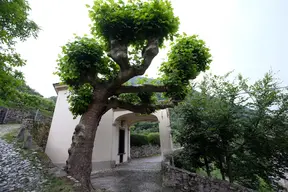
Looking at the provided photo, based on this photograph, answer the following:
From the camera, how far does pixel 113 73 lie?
549cm

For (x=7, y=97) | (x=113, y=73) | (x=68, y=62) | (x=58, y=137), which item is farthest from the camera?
(x=58, y=137)

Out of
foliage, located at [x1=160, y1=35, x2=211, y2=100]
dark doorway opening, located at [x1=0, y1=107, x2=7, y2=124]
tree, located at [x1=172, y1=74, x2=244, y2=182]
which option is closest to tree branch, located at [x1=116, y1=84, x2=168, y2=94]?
foliage, located at [x1=160, y1=35, x2=211, y2=100]

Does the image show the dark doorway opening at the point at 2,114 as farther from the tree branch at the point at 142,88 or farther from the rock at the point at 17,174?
the tree branch at the point at 142,88

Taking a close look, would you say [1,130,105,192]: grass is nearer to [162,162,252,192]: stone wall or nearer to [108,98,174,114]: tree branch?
[108,98,174,114]: tree branch

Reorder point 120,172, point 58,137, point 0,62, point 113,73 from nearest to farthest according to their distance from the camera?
point 0,62 → point 113,73 → point 120,172 → point 58,137

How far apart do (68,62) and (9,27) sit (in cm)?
152

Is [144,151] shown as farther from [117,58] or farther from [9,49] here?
[9,49]

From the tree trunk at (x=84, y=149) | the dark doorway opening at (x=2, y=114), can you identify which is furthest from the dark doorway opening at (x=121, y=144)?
the dark doorway opening at (x=2, y=114)

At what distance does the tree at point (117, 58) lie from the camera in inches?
169

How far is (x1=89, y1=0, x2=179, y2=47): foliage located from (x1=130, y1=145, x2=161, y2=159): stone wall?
11472 mm

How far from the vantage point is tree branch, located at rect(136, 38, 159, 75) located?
14.5 ft

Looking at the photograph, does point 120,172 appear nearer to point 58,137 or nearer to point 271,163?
point 58,137

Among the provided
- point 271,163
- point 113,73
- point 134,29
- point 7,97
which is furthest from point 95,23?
point 271,163

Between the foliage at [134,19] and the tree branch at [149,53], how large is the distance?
0.27 metres
